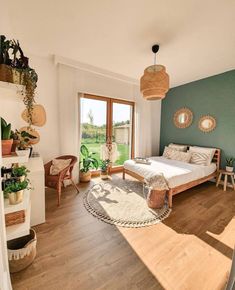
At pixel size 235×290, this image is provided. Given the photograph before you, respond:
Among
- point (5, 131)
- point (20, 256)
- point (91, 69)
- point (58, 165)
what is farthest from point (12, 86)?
point (91, 69)

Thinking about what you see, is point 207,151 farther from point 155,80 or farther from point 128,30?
point 128,30

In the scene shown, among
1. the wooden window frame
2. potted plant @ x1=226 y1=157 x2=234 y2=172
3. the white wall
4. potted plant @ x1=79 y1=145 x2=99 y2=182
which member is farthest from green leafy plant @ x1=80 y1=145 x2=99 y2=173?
potted plant @ x1=226 y1=157 x2=234 y2=172

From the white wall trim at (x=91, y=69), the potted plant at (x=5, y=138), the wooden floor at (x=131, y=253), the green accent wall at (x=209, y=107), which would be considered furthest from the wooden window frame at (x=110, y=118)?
the potted plant at (x=5, y=138)

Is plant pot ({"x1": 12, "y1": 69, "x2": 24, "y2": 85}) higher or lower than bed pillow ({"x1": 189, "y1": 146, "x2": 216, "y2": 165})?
higher

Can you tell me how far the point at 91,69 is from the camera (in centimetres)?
331

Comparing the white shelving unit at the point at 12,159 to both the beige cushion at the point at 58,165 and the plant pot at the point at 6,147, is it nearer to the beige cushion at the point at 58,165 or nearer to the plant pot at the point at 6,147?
the plant pot at the point at 6,147

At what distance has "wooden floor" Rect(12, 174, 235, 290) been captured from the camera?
50.4 inches

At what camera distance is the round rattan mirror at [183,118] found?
4.20m

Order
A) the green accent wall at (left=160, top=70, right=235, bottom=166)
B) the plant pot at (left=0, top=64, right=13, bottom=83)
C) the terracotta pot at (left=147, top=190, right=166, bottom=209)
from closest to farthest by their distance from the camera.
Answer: the plant pot at (left=0, top=64, right=13, bottom=83), the terracotta pot at (left=147, top=190, right=166, bottom=209), the green accent wall at (left=160, top=70, right=235, bottom=166)

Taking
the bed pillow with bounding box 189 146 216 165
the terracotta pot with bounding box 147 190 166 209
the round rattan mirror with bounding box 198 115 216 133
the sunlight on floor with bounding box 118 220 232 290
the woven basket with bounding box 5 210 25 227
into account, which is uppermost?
the round rattan mirror with bounding box 198 115 216 133

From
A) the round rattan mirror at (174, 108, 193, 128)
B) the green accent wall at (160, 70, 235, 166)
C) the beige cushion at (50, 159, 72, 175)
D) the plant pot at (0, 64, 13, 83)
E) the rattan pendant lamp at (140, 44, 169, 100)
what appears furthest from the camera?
the round rattan mirror at (174, 108, 193, 128)

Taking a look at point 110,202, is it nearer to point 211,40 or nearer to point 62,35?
point 62,35

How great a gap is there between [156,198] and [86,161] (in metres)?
1.93

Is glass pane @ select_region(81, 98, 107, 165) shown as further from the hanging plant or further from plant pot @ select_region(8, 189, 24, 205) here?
plant pot @ select_region(8, 189, 24, 205)
